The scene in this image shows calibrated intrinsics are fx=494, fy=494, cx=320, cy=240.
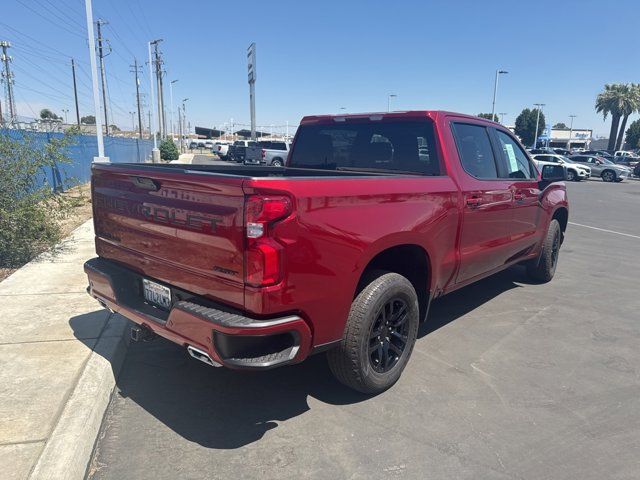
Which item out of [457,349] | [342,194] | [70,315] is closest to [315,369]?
[457,349]

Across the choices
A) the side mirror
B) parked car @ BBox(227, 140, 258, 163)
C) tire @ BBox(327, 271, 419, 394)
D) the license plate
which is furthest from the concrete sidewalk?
parked car @ BBox(227, 140, 258, 163)

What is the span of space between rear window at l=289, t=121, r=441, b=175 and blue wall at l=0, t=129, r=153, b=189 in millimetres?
4339

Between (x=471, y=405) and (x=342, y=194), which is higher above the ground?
(x=342, y=194)

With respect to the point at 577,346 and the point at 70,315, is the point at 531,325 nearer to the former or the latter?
the point at 577,346

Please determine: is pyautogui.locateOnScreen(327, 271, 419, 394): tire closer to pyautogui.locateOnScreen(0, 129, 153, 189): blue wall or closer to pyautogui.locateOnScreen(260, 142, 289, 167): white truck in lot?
pyautogui.locateOnScreen(0, 129, 153, 189): blue wall

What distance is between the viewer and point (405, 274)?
3.99 meters

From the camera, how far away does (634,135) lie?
3597 inches

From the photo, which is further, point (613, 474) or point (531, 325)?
A: point (531, 325)

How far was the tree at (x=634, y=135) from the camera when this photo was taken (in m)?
90.3

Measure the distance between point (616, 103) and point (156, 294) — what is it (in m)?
83.0

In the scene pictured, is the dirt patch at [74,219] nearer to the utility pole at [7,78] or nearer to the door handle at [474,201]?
the door handle at [474,201]

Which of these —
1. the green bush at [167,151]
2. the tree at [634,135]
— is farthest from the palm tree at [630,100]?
the green bush at [167,151]

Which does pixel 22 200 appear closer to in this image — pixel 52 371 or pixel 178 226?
pixel 52 371

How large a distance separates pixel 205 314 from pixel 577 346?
12.0 feet
